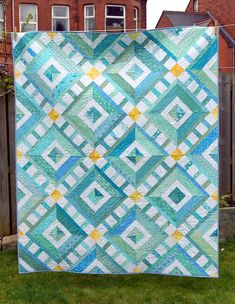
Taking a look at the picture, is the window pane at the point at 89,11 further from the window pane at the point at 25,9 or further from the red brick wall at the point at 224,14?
the red brick wall at the point at 224,14

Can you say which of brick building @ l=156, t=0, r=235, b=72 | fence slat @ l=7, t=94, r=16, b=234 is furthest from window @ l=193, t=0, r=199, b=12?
fence slat @ l=7, t=94, r=16, b=234

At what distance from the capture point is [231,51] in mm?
24734

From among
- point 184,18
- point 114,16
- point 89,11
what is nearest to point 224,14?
point 184,18

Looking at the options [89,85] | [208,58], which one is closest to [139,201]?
[89,85]

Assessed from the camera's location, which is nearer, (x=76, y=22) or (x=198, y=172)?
(x=198, y=172)

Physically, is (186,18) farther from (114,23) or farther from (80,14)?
(80,14)

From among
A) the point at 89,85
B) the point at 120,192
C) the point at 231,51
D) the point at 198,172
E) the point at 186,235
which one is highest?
the point at 89,85

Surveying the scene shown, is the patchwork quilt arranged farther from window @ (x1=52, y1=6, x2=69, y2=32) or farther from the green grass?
window @ (x1=52, y1=6, x2=69, y2=32)

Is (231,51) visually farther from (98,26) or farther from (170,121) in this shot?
(170,121)

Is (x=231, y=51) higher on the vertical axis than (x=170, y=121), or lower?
lower

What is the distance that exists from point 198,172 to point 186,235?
0.52 m

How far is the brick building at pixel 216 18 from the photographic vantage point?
24547mm

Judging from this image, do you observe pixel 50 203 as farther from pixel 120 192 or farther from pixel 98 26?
pixel 98 26

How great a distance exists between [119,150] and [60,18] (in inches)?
878
